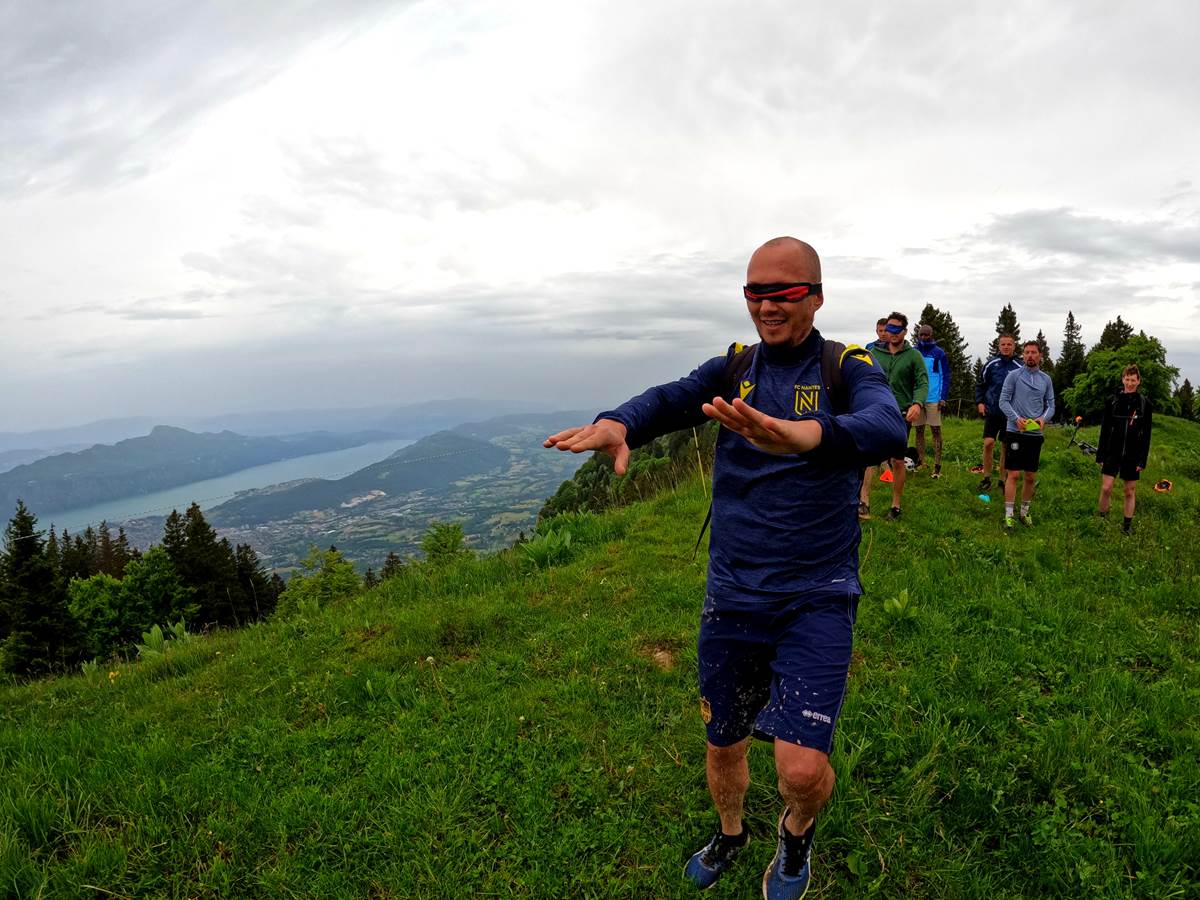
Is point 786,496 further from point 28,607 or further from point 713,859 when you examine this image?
point 28,607

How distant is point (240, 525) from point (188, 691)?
196 m

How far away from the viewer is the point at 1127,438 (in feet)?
28.8

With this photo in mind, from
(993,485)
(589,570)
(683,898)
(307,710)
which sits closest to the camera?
(683,898)

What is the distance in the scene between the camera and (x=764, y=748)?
413 cm

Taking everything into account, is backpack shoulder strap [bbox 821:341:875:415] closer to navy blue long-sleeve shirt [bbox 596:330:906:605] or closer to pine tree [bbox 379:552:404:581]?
navy blue long-sleeve shirt [bbox 596:330:906:605]

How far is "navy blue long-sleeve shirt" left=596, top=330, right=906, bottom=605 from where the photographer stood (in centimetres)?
267

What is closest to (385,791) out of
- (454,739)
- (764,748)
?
(454,739)

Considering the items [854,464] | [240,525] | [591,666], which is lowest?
[240,525]

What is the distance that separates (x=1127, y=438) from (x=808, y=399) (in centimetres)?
913

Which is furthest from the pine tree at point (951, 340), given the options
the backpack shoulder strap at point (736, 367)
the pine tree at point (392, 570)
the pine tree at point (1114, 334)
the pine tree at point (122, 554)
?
the pine tree at point (122, 554)

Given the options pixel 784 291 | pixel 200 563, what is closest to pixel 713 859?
pixel 784 291

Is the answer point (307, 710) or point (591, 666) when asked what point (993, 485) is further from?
point (307, 710)

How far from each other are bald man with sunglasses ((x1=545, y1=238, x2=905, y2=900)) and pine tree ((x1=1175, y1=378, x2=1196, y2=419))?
81.0 meters

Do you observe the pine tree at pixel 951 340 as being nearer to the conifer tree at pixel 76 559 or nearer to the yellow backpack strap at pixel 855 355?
the yellow backpack strap at pixel 855 355
